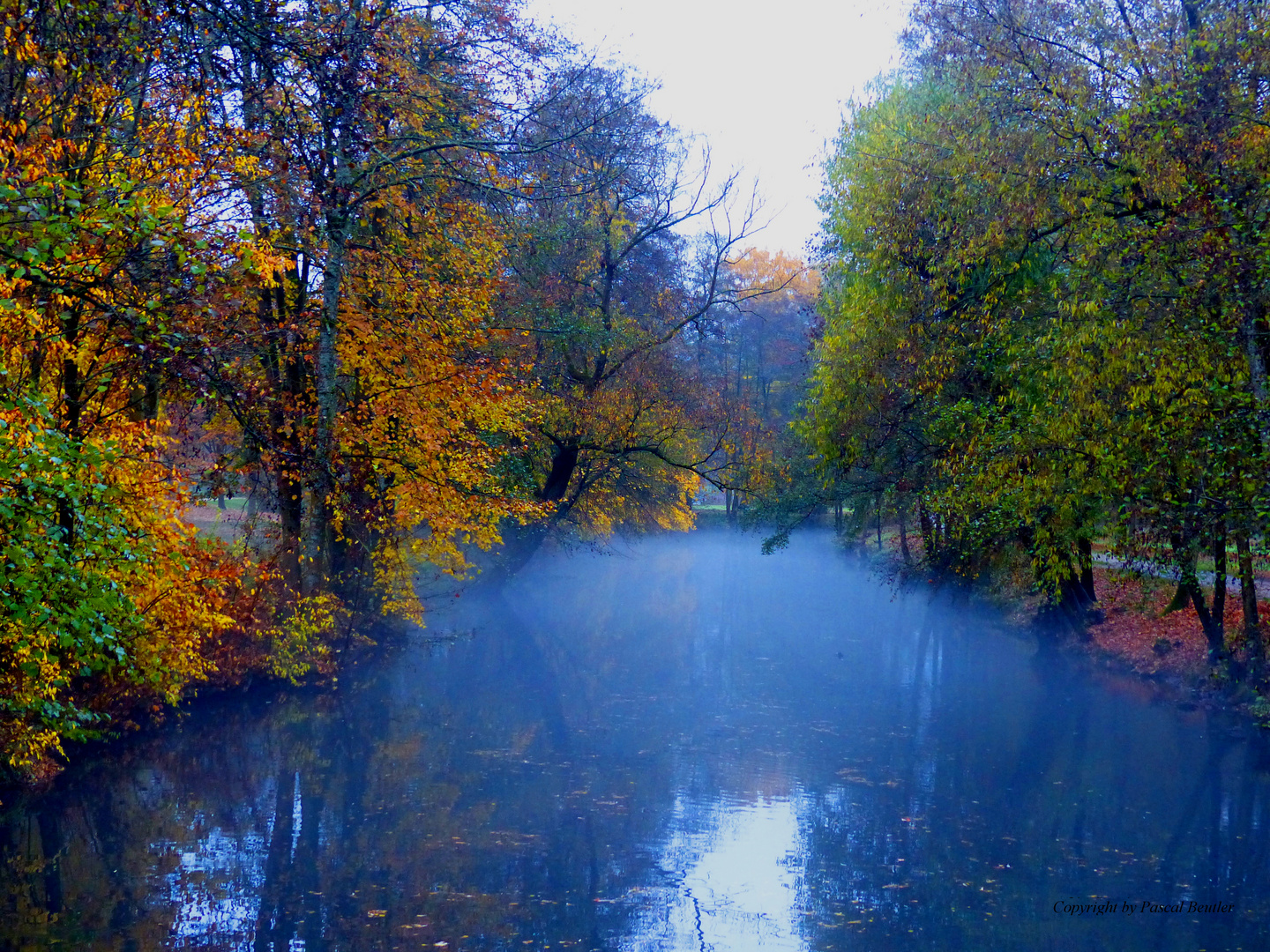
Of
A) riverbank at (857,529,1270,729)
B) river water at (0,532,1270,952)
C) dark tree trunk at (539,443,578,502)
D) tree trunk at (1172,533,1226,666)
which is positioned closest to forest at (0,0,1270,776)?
tree trunk at (1172,533,1226,666)

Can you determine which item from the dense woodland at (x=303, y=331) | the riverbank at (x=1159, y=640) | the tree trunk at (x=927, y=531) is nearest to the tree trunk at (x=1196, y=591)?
the riverbank at (x=1159, y=640)

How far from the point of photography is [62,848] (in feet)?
30.0

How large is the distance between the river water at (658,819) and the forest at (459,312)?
48.8 inches

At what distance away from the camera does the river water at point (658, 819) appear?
7.86 m

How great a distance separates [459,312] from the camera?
49.3 ft

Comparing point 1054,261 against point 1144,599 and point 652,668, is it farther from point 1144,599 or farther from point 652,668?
point 652,668

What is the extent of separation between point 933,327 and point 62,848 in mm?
14359

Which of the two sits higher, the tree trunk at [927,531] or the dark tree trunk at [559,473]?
the dark tree trunk at [559,473]

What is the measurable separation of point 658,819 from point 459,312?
782 centimetres

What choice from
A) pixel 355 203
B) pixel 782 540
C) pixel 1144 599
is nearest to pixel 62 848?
pixel 355 203

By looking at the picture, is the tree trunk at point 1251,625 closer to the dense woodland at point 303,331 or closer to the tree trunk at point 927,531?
the tree trunk at point 927,531

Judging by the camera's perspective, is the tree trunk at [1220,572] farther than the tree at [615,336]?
No

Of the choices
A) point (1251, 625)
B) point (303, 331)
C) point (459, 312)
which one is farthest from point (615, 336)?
point (1251, 625)

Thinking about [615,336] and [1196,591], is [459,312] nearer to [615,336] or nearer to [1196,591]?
[615,336]
